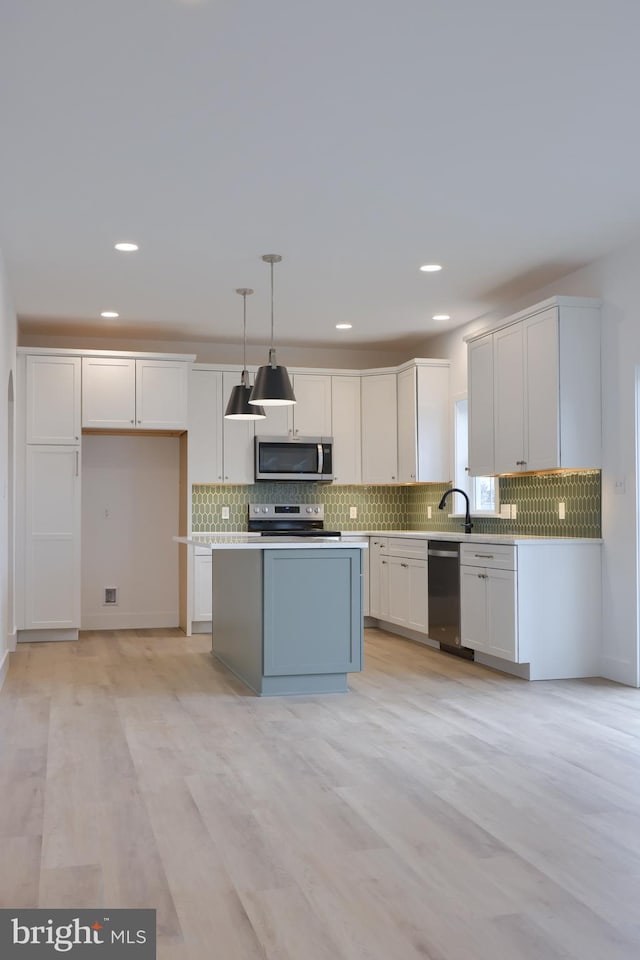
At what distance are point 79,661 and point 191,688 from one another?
1404 mm

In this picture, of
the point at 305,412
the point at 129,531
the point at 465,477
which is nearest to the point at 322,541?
the point at 465,477

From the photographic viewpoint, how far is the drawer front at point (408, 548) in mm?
7216

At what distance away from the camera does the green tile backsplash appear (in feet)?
21.8

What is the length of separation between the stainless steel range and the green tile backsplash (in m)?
0.09

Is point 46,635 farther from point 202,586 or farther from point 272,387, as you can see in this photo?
point 272,387

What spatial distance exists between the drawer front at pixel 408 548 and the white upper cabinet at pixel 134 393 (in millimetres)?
2123

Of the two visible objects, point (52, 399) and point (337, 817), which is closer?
point (337, 817)

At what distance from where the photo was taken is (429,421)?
8227 millimetres

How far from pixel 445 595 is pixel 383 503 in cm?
244

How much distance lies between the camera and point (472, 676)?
5.98m

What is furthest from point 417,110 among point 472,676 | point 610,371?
point 472,676

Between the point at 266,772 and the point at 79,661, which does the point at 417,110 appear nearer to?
the point at 266,772

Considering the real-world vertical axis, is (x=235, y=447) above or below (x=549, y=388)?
below

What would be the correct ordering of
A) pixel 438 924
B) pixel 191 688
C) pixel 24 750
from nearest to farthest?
pixel 438 924
pixel 24 750
pixel 191 688
